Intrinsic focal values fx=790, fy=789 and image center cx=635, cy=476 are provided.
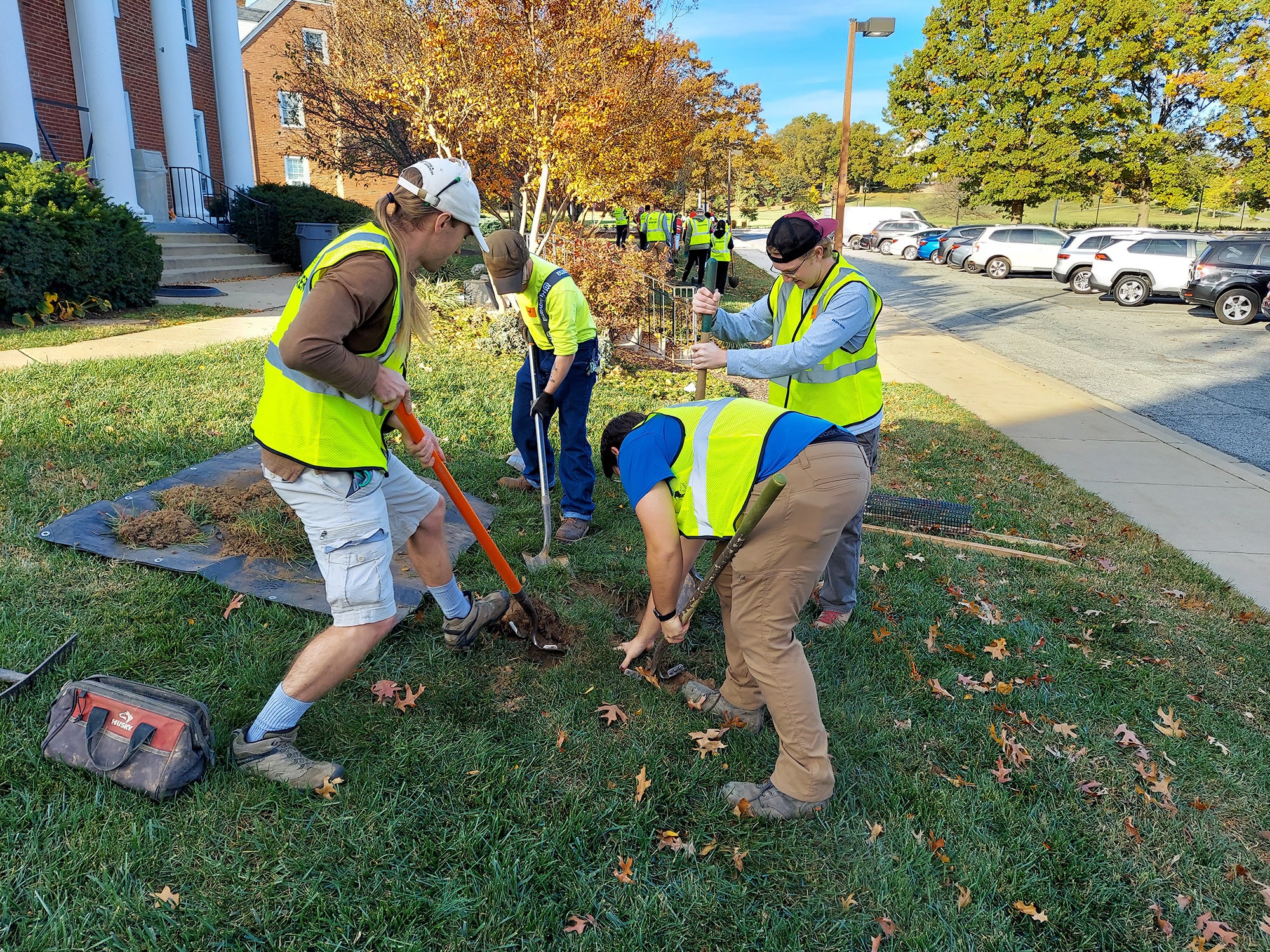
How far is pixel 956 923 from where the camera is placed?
2.54 m

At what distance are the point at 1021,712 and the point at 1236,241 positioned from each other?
17.7 m

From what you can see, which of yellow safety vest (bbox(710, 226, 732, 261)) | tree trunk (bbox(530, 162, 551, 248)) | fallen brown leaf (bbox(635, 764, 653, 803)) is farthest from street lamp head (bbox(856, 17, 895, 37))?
fallen brown leaf (bbox(635, 764, 653, 803))

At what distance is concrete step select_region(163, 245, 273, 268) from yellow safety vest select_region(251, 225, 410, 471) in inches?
494

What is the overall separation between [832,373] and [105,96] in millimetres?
14730

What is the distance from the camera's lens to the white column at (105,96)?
13000 millimetres

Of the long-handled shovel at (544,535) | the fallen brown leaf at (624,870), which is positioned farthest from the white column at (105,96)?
the fallen brown leaf at (624,870)

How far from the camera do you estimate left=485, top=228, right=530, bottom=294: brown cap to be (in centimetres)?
459

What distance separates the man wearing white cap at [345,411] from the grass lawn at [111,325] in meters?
6.53

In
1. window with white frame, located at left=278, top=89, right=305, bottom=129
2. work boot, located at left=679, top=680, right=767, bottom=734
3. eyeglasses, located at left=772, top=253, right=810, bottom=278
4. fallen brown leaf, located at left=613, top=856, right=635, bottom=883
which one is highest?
window with white frame, located at left=278, top=89, right=305, bottom=129

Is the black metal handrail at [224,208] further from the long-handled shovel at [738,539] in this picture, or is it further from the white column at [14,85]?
the long-handled shovel at [738,539]

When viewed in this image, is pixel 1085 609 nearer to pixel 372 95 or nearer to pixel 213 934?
pixel 213 934

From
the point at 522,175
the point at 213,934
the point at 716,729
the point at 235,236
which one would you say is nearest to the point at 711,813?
the point at 716,729

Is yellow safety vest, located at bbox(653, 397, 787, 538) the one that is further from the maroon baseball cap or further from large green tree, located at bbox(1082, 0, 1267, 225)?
large green tree, located at bbox(1082, 0, 1267, 225)

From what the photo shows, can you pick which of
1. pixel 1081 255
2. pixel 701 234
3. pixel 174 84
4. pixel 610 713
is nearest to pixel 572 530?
pixel 610 713
